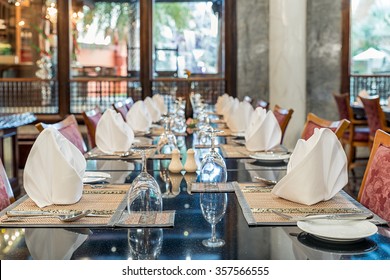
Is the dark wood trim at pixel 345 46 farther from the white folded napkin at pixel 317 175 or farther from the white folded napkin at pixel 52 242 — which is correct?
the white folded napkin at pixel 52 242

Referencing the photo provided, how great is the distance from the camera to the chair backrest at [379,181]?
6.73 ft

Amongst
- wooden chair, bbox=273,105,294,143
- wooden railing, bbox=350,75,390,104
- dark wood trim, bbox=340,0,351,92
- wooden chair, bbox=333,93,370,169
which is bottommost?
wooden chair, bbox=333,93,370,169

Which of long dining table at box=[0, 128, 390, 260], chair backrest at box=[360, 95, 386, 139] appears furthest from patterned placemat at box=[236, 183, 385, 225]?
chair backrest at box=[360, 95, 386, 139]

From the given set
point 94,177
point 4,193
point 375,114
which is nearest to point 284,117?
point 375,114

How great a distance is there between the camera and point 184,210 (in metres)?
1.91

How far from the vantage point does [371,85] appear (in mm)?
8938

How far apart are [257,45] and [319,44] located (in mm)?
918

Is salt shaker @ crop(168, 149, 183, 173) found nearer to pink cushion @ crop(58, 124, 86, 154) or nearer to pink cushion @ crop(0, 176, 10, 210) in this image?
pink cushion @ crop(0, 176, 10, 210)

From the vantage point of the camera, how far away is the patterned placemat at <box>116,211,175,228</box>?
1.69 meters

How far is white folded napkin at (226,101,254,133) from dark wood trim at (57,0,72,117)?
4900 millimetres

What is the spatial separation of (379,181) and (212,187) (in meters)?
0.59
